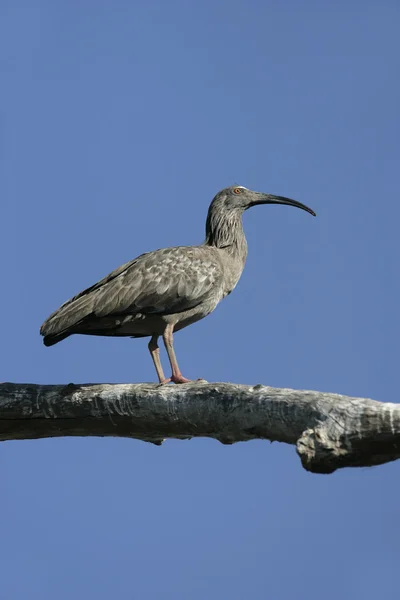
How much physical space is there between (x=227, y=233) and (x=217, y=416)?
4.95 meters

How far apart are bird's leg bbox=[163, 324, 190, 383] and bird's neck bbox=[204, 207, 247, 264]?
1753 mm

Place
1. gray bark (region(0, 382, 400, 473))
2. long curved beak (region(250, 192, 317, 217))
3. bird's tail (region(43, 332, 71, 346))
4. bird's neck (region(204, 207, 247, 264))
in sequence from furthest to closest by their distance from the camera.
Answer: long curved beak (region(250, 192, 317, 217))
bird's neck (region(204, 207, 247, 264))
bird's tail (region(43, 332, 71, 346))
gray bark (region(0, 382, 400, 473))

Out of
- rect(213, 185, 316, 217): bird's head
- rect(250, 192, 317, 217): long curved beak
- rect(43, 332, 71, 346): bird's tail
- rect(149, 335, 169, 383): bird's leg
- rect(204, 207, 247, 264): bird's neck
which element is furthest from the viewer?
rect(250, 192, 317, 217): long curved beak

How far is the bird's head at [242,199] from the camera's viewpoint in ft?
42.8

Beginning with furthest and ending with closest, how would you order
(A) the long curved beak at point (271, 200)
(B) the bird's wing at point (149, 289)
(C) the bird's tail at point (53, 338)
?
(A) the long curved beak at point (271, 200), (B) the bird's wing at point (149, 289), (C) the bird's tail at point (53, 338)

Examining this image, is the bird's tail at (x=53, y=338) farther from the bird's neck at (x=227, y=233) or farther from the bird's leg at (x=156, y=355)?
the bird's neck at (x=227, y=233)

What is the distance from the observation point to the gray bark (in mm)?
6801

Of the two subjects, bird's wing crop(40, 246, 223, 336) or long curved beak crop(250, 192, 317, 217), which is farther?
long curved beak crop(250, 192, 317, 217)

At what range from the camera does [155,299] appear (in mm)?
10992

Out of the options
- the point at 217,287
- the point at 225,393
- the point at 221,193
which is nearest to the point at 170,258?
the point at 217,287

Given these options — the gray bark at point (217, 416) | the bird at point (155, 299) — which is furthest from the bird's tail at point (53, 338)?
the gray bark at point (217, 416)

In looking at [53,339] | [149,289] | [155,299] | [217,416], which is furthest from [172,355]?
[217,416]

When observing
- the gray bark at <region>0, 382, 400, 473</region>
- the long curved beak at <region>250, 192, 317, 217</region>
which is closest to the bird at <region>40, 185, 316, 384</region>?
the long curved beak at <region>250, 192, 317, 217</region>

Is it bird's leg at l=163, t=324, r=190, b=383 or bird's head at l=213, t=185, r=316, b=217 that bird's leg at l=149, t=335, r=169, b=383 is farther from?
bird's head at l=213, t=185, r=316, b=217
